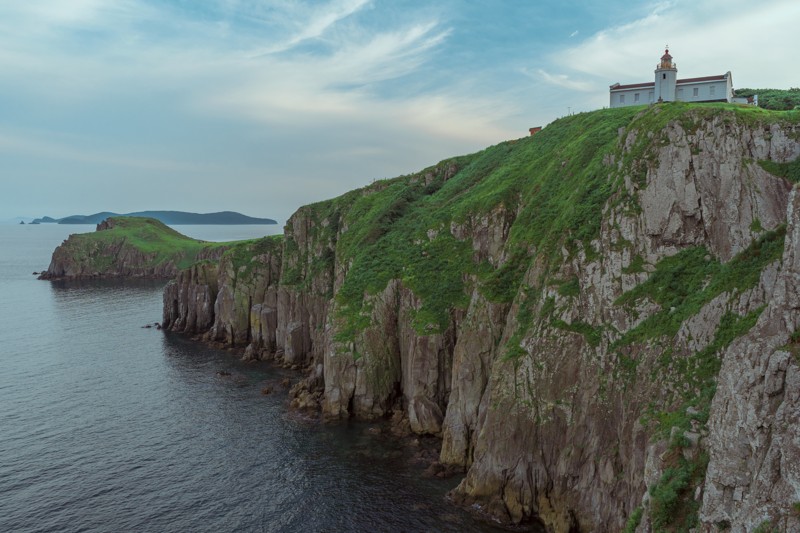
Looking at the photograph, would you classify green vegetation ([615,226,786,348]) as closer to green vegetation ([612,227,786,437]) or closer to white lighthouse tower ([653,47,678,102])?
green vegetation ([612,227,786,437])

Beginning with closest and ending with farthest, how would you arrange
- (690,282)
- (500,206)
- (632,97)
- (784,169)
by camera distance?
(784,169), (690,282), (500,206), (632,97)

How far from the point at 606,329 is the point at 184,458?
46.9 meters

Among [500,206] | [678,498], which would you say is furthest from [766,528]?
[500,206]

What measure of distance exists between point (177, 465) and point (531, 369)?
3944 centimetres

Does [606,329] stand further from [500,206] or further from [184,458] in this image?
[184,458]

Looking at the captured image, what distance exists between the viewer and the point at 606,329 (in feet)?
134

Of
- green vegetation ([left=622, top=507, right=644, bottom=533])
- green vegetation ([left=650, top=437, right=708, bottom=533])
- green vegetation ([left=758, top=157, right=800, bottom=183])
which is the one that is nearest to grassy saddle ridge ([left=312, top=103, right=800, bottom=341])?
green vegetation ([left=758, top=157, right=800, bottom=183])

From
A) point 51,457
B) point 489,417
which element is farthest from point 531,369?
point 51,457

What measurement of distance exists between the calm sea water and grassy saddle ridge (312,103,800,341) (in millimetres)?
17658

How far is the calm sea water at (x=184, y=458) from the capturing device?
4484cm

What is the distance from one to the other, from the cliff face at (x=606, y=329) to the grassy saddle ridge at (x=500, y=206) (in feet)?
1.00

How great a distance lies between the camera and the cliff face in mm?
24656

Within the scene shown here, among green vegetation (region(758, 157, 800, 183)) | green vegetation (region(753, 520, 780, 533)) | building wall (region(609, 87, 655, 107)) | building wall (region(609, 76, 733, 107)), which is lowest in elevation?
green vegetation (region(753, 520, 780, 533))

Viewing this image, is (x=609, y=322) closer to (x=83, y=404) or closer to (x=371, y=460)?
(x=371, y=460)
